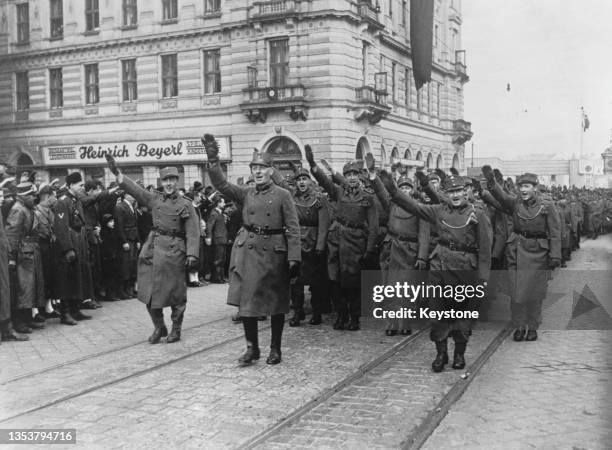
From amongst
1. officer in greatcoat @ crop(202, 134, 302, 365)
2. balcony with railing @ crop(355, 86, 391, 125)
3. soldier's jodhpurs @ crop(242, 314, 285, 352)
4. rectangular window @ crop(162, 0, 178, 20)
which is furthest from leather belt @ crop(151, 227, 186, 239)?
rectangular window @ crop(162, 0, 178, 20)

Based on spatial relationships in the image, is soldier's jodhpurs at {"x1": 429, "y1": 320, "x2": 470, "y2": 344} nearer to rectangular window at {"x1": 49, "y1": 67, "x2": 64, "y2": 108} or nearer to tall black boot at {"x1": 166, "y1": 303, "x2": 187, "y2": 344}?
tall black boot at {"x1": 166, "y1": 303, "x2": 187, "y2": 344}

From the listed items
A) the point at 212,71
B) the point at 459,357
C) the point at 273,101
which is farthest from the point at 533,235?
the point at 212,71

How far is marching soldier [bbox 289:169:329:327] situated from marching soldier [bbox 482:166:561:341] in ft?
8.38

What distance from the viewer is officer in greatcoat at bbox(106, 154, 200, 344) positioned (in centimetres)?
838

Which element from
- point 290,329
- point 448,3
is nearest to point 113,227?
point 290,329

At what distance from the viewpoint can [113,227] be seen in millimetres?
12648

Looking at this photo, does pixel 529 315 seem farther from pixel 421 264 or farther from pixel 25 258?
pixel 25 258

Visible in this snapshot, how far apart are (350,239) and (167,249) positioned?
2.44 metres

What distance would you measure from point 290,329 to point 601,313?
16.4 ft

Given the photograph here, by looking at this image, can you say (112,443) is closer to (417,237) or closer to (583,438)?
(583,438)

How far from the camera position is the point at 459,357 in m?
7.18

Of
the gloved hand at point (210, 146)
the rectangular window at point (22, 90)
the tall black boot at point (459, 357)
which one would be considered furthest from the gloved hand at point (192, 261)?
the rectangular window at point (22, 90)

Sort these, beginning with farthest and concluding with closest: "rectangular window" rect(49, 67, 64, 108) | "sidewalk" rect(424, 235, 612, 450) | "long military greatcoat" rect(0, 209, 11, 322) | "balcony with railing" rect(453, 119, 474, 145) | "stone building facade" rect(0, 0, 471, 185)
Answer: "balcony with railing" rect(453, 119, 474, 145)
"rectangular window" rect(49, 67, 64, 108)
"stone building facade" rect(0, 0, 471, 185)
"long military greatcoat" rect(0, 209, 11, 322)
"sidewalk" rect(424, 235, 612, 450)

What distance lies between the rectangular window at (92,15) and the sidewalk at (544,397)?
95.6 feet
